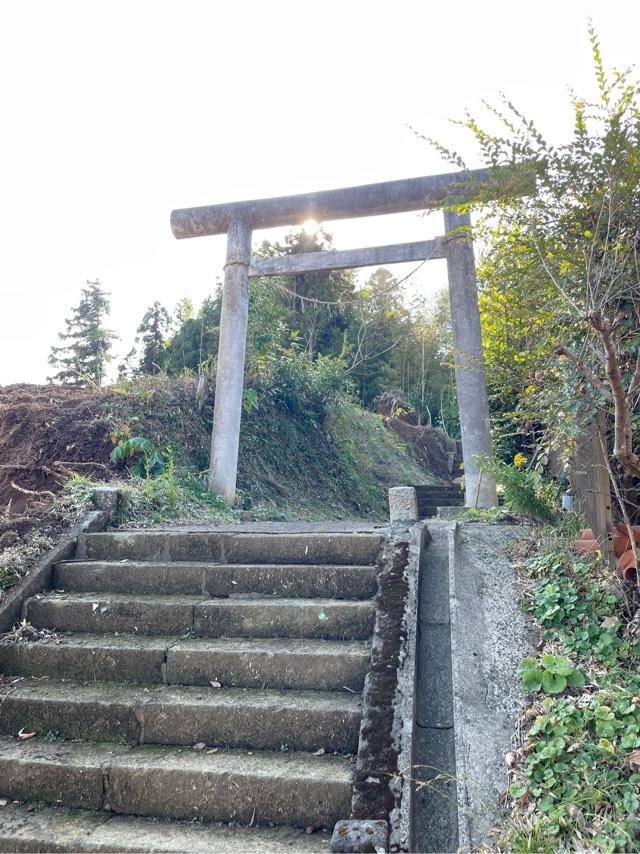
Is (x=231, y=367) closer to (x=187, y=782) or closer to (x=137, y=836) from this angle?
(x=187, y=782)

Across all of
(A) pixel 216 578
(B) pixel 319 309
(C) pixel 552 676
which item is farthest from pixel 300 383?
(B) pixel 319 309

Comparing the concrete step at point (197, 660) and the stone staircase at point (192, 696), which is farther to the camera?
the concrete step at point (197, 660)

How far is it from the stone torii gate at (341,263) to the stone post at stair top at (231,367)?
12 mm

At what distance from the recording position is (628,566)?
2.98 meters

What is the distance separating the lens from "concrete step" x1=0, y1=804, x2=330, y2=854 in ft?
7.71

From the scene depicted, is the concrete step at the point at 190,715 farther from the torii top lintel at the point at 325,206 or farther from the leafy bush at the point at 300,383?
the leafy bush at the point at 300,383

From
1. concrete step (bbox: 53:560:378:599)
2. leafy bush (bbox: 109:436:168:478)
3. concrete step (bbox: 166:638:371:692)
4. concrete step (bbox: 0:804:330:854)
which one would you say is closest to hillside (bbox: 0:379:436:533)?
leafy bush (bbox: 109:436:168:478)

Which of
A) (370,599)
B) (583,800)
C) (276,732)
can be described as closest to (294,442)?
(370,599)

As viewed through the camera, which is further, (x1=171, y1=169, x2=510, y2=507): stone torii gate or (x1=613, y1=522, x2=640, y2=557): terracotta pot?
(x1=171, y1=169, x2=510, y2=507): stone torii gate

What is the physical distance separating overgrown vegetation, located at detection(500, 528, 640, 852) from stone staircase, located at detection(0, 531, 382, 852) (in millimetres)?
722

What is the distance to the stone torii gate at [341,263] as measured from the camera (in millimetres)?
6480

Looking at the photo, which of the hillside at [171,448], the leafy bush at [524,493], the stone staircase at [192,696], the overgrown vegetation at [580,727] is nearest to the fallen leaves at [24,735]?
the stone staircase at [192,696]

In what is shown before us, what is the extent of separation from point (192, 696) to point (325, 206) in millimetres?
5637

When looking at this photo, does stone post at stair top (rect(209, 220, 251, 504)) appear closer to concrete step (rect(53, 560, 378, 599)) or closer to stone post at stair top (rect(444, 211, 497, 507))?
stone post at stair top (rect(444, 211, 497, 507))
